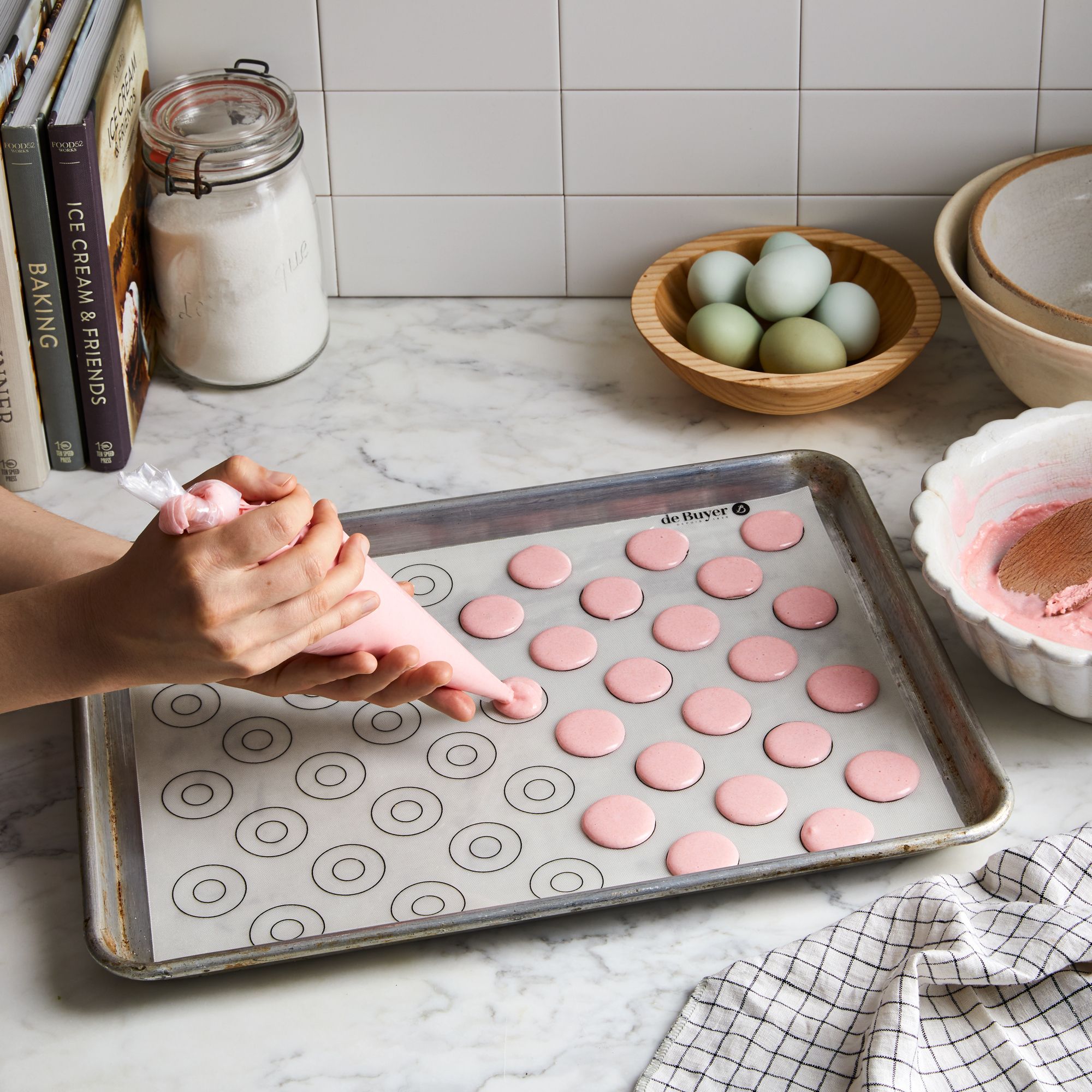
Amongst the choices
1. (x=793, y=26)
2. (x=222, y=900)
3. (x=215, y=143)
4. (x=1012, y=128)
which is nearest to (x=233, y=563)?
(x=222, y=900)

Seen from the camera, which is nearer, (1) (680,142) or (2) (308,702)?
(2) (308,702)

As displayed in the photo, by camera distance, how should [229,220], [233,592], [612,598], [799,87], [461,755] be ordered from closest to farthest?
[233,592] → [461,755] → [612,598] → [229,220] → [799,87]

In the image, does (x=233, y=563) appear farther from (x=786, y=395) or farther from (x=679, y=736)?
(x=786, y=395)

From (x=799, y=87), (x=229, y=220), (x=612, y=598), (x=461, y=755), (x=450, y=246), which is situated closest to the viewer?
(x=461, y=755)

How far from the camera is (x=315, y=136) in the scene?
1.25m

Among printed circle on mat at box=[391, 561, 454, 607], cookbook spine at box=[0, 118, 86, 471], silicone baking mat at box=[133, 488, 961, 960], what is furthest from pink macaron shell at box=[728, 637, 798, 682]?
cookbook spine at box=[0, 118, 86, 471]

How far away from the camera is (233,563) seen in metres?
0.67

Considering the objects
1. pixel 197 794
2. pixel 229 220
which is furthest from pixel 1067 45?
Result: pixel 197 794

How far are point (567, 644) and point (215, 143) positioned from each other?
0.51 m

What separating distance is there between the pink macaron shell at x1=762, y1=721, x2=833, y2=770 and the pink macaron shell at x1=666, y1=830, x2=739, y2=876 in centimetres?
8

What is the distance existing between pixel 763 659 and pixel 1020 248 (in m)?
0.50

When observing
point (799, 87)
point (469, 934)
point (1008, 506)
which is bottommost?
point (469, 934)

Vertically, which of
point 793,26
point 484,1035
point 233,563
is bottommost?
point 484,1035

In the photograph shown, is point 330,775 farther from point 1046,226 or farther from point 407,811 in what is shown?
point 1046,226
